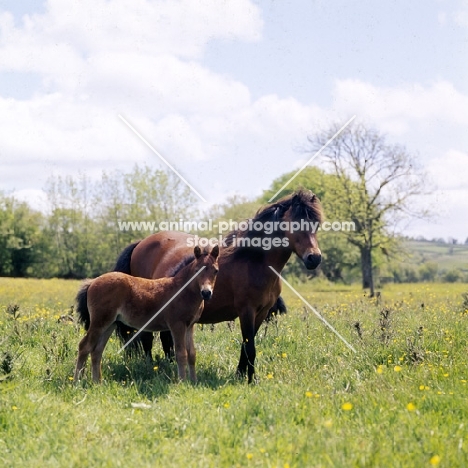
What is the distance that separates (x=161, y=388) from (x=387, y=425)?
8.73ft

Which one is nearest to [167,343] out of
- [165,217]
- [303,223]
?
[303,223]

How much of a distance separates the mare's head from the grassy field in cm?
145

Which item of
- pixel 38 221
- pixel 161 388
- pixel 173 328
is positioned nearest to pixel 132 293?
pixel 173 328

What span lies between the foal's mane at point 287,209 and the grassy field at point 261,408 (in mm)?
1629

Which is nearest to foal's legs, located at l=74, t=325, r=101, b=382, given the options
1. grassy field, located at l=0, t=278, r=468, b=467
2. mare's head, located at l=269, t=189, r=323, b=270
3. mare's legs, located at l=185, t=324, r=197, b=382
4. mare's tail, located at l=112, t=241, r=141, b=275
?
grassy field, located at l=0, t=278, r=468, b=467

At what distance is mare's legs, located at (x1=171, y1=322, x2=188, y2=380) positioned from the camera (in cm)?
671

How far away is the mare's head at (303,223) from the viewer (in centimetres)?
686

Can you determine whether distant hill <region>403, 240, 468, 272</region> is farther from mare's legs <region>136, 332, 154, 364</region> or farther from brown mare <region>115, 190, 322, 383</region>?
brown mare <region>115, 190, 322, 383</region>

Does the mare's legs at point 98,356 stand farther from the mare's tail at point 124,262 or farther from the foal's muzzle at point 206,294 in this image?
the mare's tail at point 124,262

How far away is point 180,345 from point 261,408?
2.09 metres

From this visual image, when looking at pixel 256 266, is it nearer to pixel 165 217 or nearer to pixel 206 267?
pixel 206 267

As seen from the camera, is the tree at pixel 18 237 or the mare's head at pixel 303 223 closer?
the mare's head at pixel 303 223

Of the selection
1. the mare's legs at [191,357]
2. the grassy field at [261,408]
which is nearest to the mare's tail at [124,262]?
the grassy field at [261,408]

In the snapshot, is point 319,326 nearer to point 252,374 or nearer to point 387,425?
point 252,374
